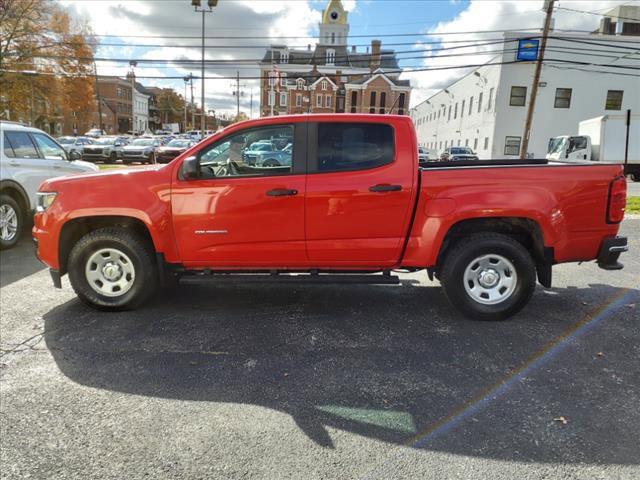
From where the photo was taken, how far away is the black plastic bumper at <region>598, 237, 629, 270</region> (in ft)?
14.8

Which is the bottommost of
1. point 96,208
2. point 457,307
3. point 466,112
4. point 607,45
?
point 457,307

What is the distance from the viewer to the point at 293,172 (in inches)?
174

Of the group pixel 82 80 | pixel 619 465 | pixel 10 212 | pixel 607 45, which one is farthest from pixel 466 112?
pixel 619 465

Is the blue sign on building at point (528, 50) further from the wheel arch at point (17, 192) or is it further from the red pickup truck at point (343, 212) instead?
the wheel arch at point (17, 192)

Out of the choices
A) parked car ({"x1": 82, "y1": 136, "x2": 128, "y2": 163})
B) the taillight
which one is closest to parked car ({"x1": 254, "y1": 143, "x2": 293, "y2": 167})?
the taillight

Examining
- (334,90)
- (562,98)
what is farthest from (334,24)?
(562,98)

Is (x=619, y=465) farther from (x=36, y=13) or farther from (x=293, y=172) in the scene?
(x=36, y=13)

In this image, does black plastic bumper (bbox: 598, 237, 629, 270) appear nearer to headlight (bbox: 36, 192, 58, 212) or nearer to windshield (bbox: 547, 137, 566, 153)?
headlight (bbox: 36, 192, 58, 212)

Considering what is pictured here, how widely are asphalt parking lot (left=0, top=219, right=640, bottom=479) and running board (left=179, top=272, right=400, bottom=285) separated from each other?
37 cm

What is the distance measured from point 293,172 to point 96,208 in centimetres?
196

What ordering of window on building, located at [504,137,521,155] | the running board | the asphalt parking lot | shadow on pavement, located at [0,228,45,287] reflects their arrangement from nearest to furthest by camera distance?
the asphalt parking lot → the running board → shadow on pavement, located at [0,228,45,287] → window on building, located at [504,137,521,155]

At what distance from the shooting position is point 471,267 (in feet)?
15.0

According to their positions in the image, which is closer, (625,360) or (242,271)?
(625,360)

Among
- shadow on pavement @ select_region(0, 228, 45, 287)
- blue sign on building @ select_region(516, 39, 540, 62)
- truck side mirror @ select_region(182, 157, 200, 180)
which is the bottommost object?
shadow on pavement @ select_region(0, 228, 45, 287)
